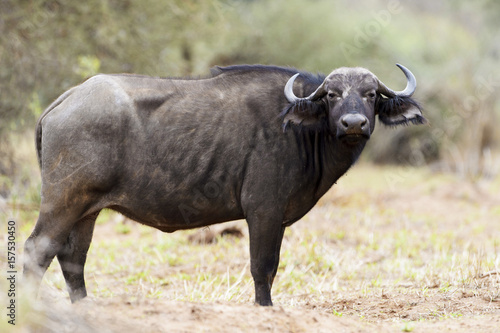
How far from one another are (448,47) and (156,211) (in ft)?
69.1

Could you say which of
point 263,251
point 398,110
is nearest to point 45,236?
point 263,251

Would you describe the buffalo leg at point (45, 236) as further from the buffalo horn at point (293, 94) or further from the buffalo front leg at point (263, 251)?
the buffalo horn at point (293, 94)

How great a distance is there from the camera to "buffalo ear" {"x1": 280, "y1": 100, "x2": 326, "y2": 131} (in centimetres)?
518

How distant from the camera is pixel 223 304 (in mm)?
4309

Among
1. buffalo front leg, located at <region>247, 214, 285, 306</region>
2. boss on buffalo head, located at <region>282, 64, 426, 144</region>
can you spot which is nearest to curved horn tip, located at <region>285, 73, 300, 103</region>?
boss on buffalo head, located at <region>282, 64, 426, 144</region>

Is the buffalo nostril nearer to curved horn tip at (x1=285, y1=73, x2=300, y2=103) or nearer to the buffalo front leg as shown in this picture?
curved horn tip at (x1=285, y1=73, x2=300, y2=103)

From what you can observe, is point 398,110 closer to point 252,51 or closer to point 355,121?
point 355,121

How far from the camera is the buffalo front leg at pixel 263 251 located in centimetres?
509

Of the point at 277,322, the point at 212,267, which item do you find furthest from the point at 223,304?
the point at 212,267

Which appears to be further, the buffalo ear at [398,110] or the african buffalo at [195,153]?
the buffalo ear at [398,110]

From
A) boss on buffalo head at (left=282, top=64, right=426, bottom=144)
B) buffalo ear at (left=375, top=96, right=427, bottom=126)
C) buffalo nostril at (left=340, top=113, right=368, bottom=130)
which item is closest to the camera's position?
buffalo nostril at (left=340, top=113, right=368, bottom=130)

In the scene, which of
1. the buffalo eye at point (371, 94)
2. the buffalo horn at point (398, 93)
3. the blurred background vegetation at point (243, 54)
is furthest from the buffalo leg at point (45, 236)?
the blurred background vegetation at point (243, 54)

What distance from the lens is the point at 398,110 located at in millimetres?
5531

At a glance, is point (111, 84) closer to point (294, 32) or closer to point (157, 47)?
point (157, 47)
